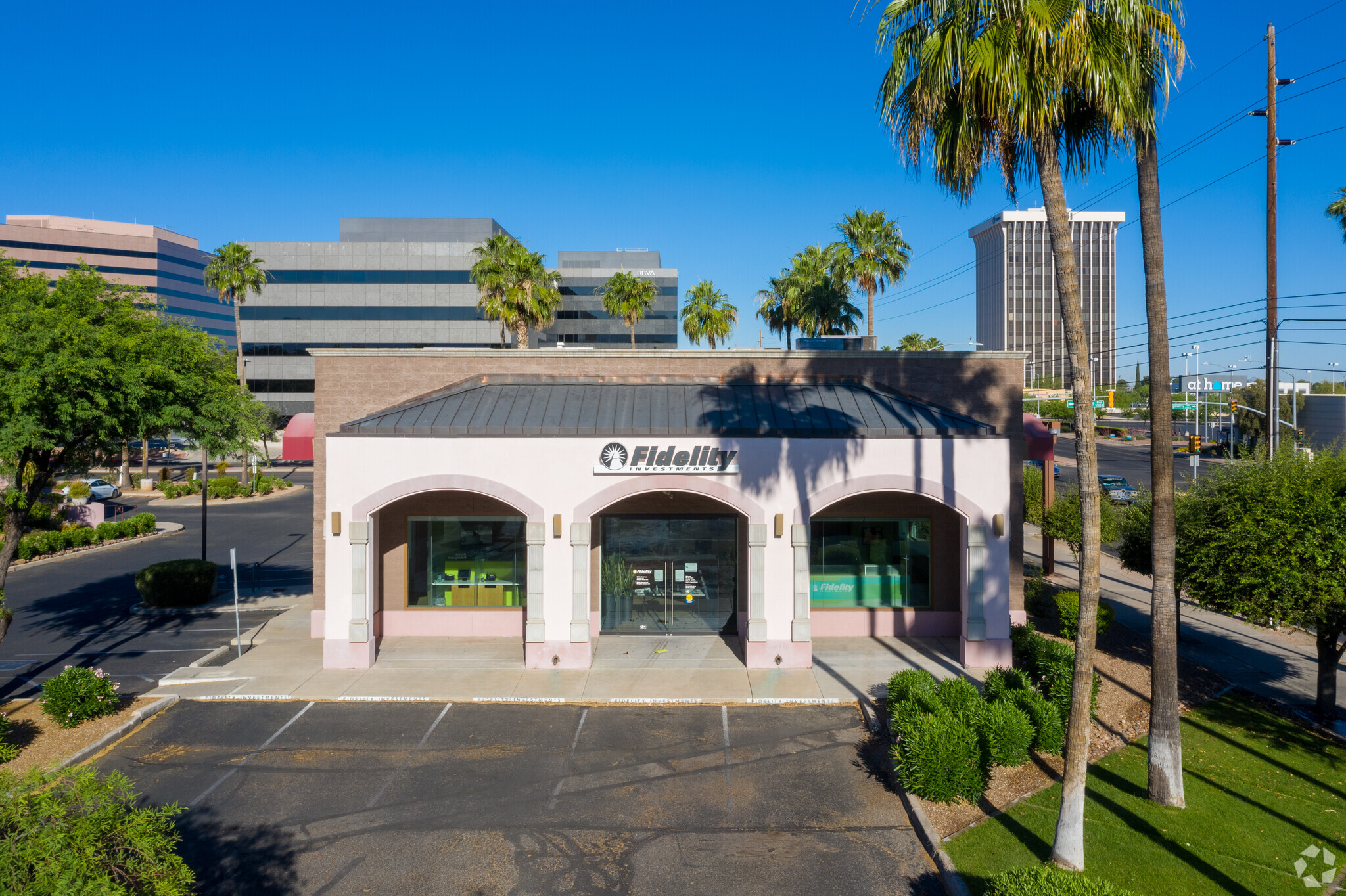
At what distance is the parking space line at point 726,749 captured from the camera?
38.4 ft

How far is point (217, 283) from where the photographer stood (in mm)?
53031

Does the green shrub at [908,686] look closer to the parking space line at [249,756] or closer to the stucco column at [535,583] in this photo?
the stucco column at [535,583]

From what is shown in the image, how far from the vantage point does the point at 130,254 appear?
443 ft

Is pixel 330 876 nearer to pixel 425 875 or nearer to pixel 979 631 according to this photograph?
pixel 425 875

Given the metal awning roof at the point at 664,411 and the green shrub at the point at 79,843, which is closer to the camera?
the green shrub at the point at 79,843

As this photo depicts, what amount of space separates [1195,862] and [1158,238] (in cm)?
828

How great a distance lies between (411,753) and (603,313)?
7743cm

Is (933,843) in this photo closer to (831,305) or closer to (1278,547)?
(1278,547)

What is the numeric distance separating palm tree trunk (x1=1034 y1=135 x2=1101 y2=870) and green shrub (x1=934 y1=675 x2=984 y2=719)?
258cm

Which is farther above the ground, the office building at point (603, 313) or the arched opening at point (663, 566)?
the office building at point (603, 313)

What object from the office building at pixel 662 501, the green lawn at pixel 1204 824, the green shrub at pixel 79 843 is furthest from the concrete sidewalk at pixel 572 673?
the green shrub at pixel 79 843

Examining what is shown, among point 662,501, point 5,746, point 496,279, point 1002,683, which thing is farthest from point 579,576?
point 496,279

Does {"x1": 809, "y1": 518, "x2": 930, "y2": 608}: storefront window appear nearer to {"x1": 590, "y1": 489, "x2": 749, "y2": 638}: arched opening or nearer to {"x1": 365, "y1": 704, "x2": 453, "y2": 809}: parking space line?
{"x1": 590, "y1": 489, "x2": 749, "y2": 638}: arched opening

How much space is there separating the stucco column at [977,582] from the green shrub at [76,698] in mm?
17668
